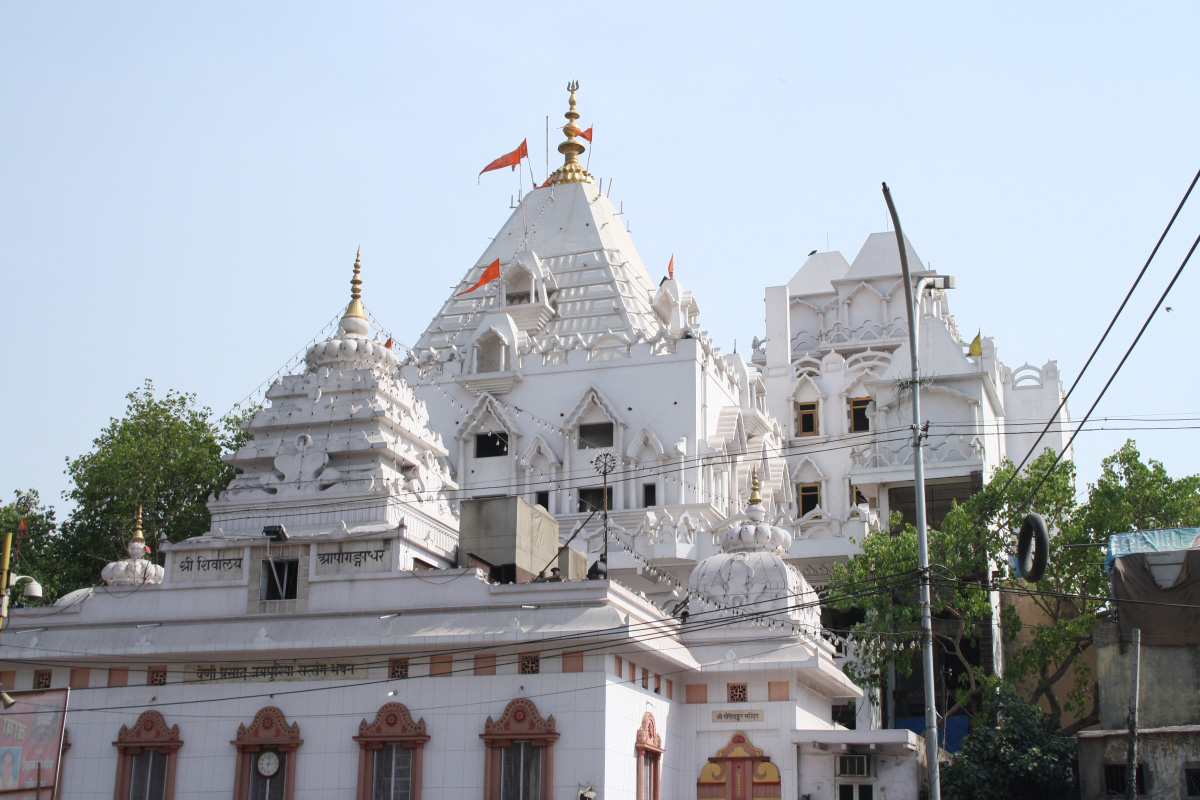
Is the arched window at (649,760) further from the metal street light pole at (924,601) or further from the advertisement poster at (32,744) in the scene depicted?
the advertisement poster at (32,744)

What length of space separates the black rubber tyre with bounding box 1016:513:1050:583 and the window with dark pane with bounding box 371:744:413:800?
46.2ft

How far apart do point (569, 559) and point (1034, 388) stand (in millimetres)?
35752

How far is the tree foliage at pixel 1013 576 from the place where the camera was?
36.5 meters

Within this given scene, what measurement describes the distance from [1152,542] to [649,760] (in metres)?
14.7

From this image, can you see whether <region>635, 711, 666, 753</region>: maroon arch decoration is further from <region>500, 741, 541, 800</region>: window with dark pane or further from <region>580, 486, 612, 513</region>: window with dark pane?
<region>580, 486, 612, 513</region>: window with dark pane

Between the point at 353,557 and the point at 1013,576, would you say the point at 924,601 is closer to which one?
the point at 353,557

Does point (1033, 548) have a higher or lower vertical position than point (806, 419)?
lower

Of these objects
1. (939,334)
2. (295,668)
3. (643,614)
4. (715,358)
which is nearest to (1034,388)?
(939,334)

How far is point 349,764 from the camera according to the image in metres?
27.1

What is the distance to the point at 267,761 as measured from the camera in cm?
2742

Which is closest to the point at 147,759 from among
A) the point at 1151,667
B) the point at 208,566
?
the point at 208,566

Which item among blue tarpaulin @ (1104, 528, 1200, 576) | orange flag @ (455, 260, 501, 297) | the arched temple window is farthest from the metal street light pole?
orange flag @ (455, 260, 501, 297)

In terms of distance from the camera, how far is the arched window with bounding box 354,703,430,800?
2666 centimetres

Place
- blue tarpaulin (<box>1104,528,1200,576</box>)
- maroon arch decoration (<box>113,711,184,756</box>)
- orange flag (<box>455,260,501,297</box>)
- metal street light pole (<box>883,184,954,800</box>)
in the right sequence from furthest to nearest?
orange flag (<box>455,260,501,297</box>), blue tarpaulin (<box>1104,528,1200,576</box>), maroon arch decoration (<box>113,711,184,756</box>), metal street light pole (<box>883,184,954,800</box>)
